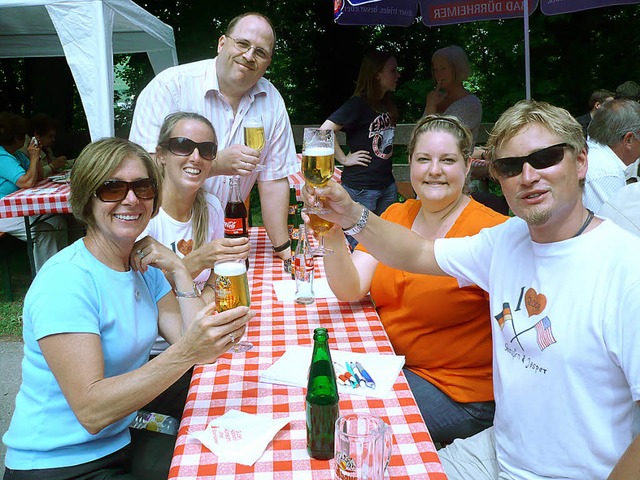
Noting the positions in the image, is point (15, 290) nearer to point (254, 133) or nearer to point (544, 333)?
point (254, 133)

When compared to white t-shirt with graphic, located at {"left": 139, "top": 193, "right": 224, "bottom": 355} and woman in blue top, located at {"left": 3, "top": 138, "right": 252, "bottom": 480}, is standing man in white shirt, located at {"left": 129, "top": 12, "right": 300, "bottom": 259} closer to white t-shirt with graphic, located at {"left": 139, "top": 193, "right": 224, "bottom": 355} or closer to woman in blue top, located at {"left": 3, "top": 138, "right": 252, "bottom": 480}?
white t-shirt with graphic, located at {"left": 139, "top": 193, "right": 224, "bottom": 355}

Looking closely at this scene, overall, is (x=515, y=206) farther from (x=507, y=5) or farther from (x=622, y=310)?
(x=507, y=5)

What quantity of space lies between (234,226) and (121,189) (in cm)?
87

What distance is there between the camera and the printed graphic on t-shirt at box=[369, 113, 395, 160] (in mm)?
5145

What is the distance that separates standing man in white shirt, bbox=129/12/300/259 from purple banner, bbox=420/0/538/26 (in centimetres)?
395

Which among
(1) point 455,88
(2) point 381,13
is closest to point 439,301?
(1) point 455,88

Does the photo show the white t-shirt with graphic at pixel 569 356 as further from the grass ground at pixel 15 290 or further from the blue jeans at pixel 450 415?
the grass ground at pixel 15 290

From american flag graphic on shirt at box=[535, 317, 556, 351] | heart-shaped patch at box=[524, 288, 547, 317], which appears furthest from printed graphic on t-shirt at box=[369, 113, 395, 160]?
american flag graphic on shirt at box=[535, 317, 556, 351]

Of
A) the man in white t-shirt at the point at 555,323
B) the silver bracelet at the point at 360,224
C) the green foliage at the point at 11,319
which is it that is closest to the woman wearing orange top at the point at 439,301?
the silver bracelet at the point at 360,224

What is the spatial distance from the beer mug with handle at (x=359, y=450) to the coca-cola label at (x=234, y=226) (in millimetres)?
1516

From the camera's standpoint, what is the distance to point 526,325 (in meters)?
1.63

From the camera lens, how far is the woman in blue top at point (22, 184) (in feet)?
17.8

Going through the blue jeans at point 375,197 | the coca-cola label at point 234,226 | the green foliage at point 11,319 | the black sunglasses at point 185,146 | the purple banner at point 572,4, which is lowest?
the green foliage at point 11,319

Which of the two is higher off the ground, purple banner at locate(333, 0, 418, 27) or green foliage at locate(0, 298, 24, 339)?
purple banner at locate(333, 0, 418, 27)
